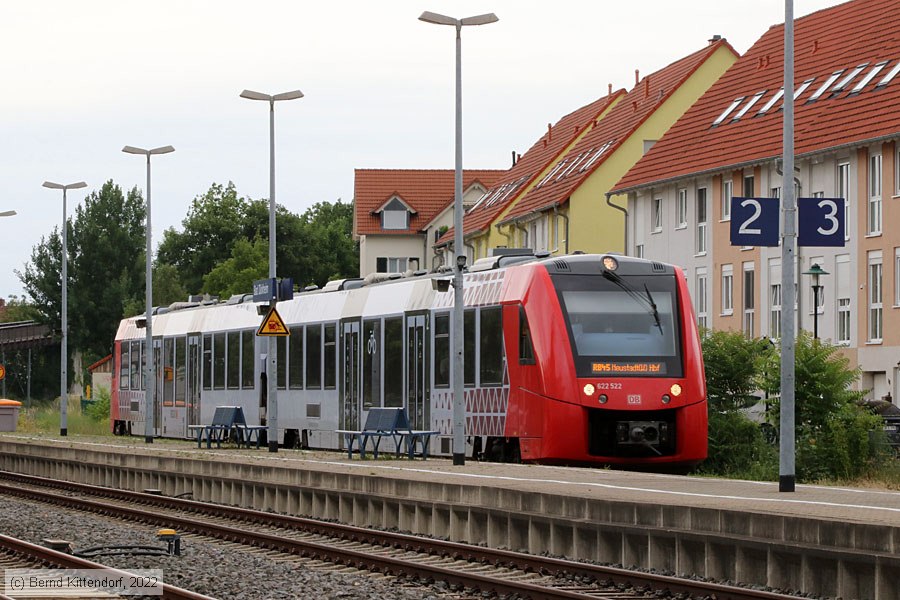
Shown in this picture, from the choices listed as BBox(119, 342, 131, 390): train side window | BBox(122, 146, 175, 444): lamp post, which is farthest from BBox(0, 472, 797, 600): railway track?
BBox(119, 342, 131, 390): train side window

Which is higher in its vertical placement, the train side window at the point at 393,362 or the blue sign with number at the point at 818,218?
the blue sign with number at the point at 818,218

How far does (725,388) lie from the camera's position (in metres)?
30.0

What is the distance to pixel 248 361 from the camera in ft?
130

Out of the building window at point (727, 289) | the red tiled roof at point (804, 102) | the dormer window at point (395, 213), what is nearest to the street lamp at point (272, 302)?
the red tiled roof at point (804, 102)

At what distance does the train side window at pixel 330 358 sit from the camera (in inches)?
1355

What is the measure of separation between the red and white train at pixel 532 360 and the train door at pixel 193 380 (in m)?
7.57

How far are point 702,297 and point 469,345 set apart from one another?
91.4ft

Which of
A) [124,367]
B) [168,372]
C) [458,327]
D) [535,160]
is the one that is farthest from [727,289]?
[535,160]

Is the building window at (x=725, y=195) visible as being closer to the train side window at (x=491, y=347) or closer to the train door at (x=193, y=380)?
the train door at (x=193, y=380)

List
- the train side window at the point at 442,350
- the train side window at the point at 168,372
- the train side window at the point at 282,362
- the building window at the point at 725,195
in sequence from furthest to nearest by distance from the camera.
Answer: the building window at the point at 725,195 → the train side window at the point at 168,372 → the train side window at the point at 282,362 → the train side window at the point at 442,350

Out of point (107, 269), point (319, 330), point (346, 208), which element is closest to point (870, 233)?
point (319, 330)

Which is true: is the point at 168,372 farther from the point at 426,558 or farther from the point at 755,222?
the point at 426,558

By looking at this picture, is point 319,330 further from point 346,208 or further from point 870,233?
point 346,208

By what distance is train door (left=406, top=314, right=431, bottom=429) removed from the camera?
30.2m
